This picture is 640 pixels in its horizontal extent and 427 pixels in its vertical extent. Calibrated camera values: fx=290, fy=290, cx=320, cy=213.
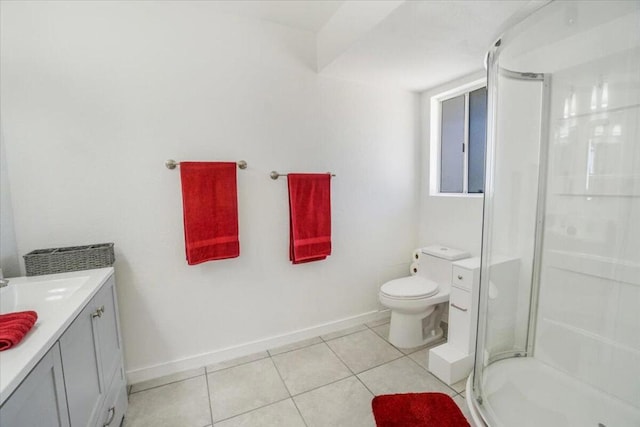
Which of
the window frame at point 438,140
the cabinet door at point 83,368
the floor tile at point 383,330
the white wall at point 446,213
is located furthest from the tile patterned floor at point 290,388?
the window frame at point 438,140

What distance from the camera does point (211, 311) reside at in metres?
2.02

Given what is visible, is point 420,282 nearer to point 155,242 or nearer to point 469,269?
point 469,269

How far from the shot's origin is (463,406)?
161cm

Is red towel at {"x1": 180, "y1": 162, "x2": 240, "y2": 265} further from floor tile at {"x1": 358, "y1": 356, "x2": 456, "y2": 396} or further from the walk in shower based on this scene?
the walk in shower

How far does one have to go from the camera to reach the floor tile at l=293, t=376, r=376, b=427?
60.2 inches

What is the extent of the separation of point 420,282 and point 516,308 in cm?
66

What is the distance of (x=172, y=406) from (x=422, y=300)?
171 centimetres

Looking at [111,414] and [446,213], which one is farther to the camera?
[446,213]

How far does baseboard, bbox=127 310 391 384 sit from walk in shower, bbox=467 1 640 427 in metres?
1.05

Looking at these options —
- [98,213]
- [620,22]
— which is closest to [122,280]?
[98,213]

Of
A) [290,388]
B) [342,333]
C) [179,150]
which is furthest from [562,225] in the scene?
[179,150]

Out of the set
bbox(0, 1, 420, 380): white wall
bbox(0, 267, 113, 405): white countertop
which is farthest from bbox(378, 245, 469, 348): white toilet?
bbox(0, 267, 113, 405): white countertop

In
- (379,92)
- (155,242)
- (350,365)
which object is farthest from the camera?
(379,92)

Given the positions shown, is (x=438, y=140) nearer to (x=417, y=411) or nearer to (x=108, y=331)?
(x=417, y=411)
